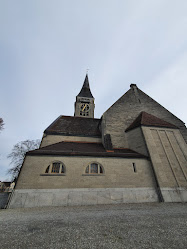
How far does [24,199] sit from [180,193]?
485 inches

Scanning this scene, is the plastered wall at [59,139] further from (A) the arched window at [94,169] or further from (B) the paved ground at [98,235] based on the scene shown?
(B) the paved ground at [98,235]

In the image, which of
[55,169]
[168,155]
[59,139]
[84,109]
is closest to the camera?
[55,169]

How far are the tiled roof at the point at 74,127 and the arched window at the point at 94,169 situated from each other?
607 cm

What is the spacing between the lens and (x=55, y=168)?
8.55 m

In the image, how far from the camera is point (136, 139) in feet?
37.9

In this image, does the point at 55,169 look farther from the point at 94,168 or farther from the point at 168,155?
the point at 168,155

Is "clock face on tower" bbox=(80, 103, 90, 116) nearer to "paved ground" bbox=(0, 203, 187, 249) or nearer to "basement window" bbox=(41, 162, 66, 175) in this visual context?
"basement window" bbox=(41, 162, 66, 175)

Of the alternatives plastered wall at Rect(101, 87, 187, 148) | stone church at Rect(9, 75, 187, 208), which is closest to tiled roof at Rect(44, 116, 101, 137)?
stone church at Rect(9, 75, 187, 208)

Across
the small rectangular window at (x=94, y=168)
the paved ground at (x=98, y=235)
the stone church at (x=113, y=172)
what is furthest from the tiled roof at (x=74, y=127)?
the paved ground at (x=98, y=235)

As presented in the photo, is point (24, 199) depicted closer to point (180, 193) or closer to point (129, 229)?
point (129, 229)

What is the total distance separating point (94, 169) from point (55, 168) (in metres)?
3.36

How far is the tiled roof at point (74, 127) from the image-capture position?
1426 centimetres

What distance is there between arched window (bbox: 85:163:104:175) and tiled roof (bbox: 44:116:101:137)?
6068mm

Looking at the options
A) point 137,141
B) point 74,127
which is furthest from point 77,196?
point 74,127
